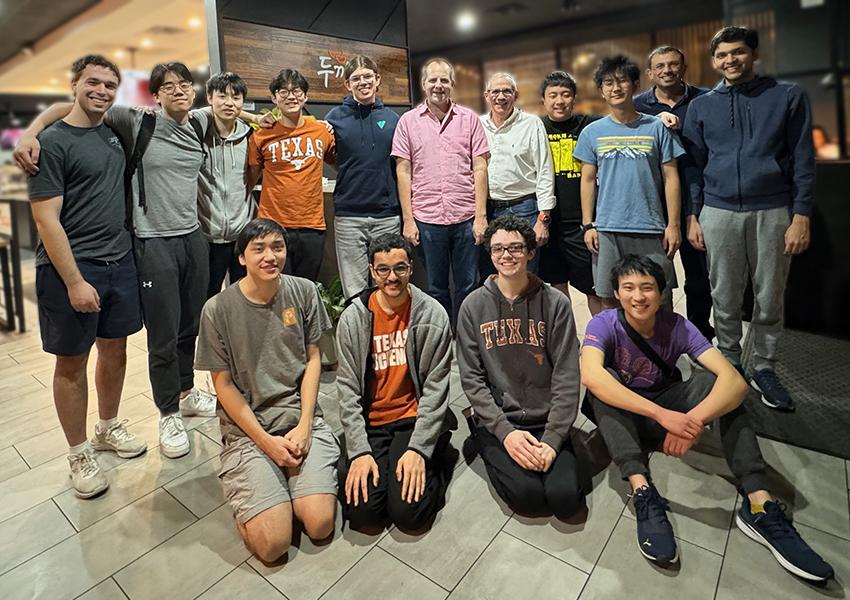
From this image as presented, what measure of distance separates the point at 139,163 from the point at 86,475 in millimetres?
1251

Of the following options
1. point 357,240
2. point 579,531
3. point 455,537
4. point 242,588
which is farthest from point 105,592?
point 357,240

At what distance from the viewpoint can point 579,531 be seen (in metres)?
1.74

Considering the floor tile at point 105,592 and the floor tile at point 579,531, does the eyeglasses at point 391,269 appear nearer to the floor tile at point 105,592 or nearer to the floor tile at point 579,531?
Result: the floor tile at point 579,531

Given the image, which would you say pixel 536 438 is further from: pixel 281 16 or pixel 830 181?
pixel 281 16

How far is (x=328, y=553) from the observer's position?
1.71 m

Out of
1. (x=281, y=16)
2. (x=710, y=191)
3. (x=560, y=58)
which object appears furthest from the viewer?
(x=560, y=58)

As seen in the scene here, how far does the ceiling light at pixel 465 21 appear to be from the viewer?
25.8 feet

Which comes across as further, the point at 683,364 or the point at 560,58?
the point at 560,58

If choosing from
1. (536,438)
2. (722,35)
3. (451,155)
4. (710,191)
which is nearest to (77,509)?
A: (536,438)

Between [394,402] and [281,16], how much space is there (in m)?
3.14

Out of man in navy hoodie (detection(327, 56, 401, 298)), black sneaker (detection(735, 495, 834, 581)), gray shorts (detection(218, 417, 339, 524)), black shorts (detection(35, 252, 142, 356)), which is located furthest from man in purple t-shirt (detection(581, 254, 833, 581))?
black shorts (detection(35, 252, 142, 356))

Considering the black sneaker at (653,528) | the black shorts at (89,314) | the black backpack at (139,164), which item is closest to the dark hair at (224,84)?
the black backpack at (139,164)

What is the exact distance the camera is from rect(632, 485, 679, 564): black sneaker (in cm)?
158

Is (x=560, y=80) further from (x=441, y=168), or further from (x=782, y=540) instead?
(x=782, y=540)
